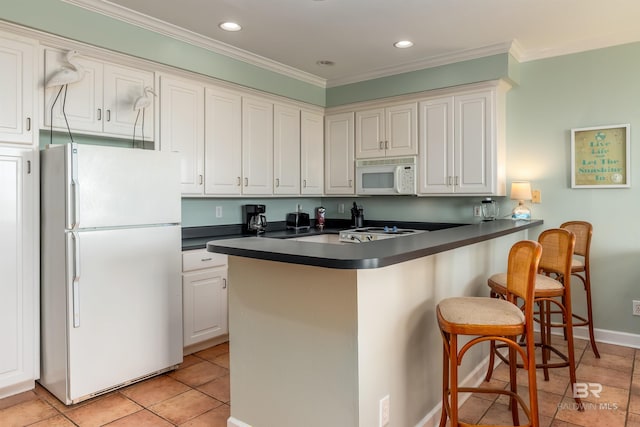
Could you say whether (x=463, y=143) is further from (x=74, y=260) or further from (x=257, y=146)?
(x=74, y=260)

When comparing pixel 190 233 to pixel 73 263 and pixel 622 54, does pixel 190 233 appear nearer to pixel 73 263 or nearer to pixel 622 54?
pixel 73 263

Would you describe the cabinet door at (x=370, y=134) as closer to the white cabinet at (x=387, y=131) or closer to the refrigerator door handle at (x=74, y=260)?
the white cabinet at (x=387, y=131)

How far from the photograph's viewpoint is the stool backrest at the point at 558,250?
8.33 feet

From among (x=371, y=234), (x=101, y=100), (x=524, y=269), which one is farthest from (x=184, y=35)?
(x=524, y=269)

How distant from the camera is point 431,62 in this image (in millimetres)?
4020

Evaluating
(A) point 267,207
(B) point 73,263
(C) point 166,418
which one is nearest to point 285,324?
(C) point 166,418

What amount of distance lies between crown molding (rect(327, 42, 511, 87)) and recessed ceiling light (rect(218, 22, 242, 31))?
1591 mm

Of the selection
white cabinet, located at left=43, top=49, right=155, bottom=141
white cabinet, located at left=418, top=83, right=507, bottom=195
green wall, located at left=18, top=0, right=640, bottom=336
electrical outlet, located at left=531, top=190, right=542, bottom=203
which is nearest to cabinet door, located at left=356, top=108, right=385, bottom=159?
green wall, located at left=18, top=0, right=640, bottom=336

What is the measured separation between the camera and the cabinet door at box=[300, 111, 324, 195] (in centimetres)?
465

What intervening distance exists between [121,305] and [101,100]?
4.68ft

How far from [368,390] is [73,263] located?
181 cm

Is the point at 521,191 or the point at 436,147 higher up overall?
the point at 436,147

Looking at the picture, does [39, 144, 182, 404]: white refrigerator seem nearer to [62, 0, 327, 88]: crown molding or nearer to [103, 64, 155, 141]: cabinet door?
[103, 64, 155, 141]: cabinet door

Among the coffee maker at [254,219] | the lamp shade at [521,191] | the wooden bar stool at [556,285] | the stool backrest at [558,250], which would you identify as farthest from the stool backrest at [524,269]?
the coffee maker at [254,219]
